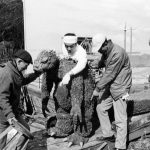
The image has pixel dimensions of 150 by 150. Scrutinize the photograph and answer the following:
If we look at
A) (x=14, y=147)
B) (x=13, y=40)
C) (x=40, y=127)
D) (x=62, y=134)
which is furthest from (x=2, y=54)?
(x=14, y=147)

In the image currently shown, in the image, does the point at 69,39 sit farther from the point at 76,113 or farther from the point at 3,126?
the point at 3,126

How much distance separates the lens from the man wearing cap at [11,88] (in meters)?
3.84

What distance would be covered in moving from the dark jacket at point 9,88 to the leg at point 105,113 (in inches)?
53.3

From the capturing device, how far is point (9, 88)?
3.88 m

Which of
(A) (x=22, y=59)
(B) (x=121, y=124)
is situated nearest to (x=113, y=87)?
(B) (x=121, y=124)

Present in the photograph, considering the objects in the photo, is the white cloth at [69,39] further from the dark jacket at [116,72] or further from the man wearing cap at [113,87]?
the dark jacket at [116,72]

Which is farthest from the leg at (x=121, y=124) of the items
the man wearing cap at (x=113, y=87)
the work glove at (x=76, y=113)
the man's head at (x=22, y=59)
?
the man's head at (x=22, y=59)

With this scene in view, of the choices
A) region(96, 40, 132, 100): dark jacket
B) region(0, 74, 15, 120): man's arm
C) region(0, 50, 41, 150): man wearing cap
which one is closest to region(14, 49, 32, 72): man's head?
region(0, 50, 41, 150): man wearing cap

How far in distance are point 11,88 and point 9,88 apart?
0.23 ft

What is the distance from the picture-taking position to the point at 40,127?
18.2ft

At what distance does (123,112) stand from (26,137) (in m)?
1.49

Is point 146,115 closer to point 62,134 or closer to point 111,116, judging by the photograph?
point 111,116

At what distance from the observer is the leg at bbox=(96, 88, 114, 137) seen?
15.7 ft

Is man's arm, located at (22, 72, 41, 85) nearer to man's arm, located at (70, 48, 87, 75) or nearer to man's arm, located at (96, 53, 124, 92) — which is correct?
man's arm, located at (70, 48, 87, 75)
